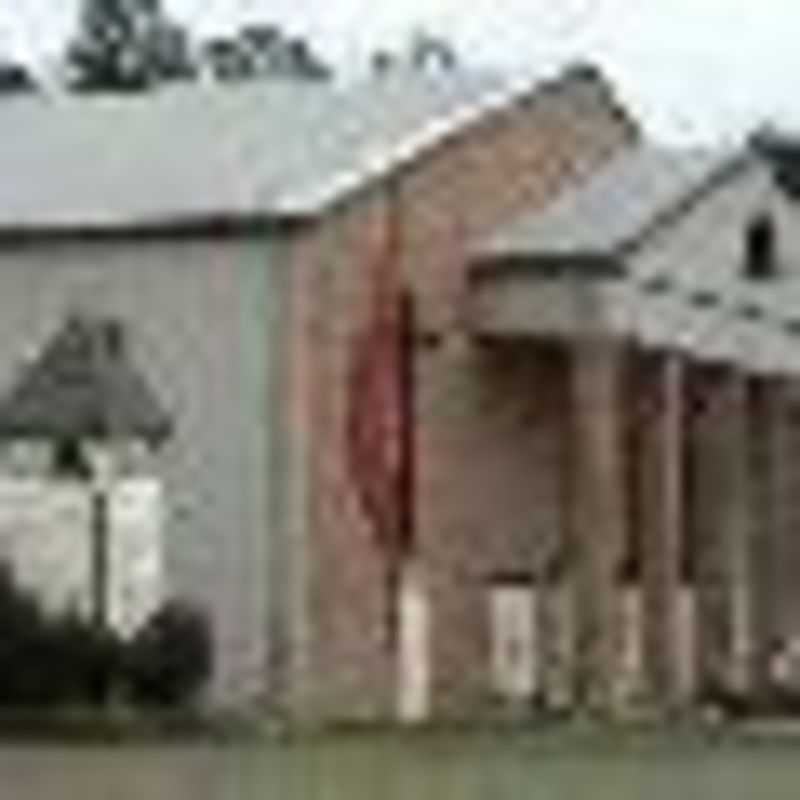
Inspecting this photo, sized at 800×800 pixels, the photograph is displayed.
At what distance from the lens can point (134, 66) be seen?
2653 inches

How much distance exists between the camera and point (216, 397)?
37125 mm

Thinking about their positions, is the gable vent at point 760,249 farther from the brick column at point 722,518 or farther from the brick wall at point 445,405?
the brick wall at point 445,405

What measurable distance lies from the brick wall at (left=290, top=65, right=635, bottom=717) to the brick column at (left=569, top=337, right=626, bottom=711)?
49 centimetres

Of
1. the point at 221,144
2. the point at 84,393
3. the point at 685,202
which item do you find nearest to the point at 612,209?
the point at 685,202

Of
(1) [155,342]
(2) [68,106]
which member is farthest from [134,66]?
(1) [155,342]

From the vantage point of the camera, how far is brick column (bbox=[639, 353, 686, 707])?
40750 millimetres

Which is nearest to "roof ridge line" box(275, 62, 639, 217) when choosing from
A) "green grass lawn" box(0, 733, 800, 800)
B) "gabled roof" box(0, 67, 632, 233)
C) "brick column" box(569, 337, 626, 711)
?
"gabled roof" box(0, 67, 632, 233)

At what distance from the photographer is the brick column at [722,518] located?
41969mm

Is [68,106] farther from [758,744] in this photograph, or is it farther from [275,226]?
[758,744]

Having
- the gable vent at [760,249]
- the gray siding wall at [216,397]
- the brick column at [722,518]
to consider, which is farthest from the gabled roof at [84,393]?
the gable vent at [760,249]

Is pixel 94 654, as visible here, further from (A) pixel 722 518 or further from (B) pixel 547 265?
(A) pixel 722 518

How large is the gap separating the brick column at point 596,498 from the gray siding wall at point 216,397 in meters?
3.81

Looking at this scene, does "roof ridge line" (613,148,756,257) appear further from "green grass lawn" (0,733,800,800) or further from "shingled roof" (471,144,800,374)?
"green grass lawn" (0,733,800,800)

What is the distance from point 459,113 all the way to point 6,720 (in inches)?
1120
